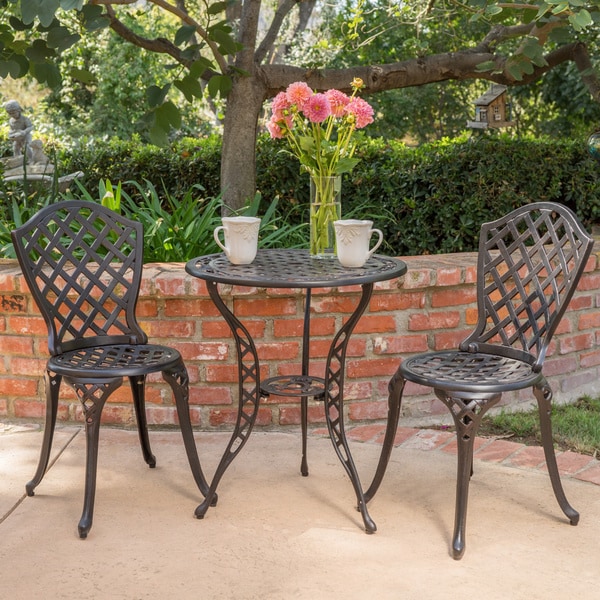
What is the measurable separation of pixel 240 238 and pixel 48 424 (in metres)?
0.86

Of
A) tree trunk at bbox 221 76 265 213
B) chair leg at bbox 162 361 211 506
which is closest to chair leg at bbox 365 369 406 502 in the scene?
chair leg at bbox 162 361 211 506

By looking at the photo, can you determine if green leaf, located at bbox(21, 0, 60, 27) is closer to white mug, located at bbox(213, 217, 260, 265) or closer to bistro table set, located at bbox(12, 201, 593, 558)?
bistro table set, located at bbox(12, 201, 593, 558)

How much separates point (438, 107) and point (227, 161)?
271 inches

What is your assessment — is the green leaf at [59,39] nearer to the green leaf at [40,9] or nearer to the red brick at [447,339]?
the green leaf at [40,9]

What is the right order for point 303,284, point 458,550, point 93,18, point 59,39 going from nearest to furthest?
point 458,550 < point 303,284 < point 59,39 < point 93,18

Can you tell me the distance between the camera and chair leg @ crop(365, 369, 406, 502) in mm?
2760

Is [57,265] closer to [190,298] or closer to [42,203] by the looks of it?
[190,298]

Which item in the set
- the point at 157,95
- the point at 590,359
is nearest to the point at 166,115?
the point at 157,95

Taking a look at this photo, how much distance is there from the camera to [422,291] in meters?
3.57

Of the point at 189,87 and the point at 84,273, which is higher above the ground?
the point at 189,87

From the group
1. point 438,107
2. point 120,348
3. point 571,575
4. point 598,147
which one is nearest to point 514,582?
point 571,575

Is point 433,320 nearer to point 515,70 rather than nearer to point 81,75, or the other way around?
point 515,70

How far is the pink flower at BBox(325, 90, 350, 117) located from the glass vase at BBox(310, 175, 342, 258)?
219 mm

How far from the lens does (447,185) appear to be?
15.6 feet
